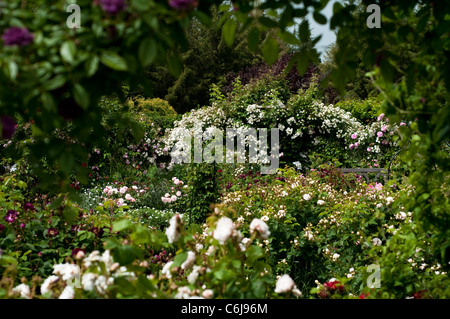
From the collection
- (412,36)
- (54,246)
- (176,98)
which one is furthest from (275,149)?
(176,98)

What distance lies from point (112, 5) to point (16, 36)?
25 centimetres

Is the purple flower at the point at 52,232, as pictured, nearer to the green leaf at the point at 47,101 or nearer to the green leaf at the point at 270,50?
the green leaf at the point at 47,101

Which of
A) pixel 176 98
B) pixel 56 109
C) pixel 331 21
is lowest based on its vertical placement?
pixel 56 109

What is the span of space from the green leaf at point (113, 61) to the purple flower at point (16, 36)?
19cm

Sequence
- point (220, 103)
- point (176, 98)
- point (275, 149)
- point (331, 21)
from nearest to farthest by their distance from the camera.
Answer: point (331, 21), point (275, 149), point (220, 103), point (176, 98)

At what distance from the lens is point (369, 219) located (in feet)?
10.4

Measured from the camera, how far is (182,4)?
3.30 ft

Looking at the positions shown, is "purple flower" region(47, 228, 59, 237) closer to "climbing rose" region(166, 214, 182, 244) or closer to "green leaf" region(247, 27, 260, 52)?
"climbing rose" region(166, 214, 182, 244)

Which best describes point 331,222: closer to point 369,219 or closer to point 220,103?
point 369,219

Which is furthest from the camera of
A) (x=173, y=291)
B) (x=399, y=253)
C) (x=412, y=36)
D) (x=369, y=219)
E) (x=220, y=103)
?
(x=220, y=103)

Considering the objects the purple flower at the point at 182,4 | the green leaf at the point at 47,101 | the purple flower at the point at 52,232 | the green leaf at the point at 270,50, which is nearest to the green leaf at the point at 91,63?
the green leaf at the point at 47,101

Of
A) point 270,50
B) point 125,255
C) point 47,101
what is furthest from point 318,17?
point 125,255

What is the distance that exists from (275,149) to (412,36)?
5.86 m

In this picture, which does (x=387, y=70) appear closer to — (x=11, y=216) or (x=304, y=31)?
(x=304, y=31)
